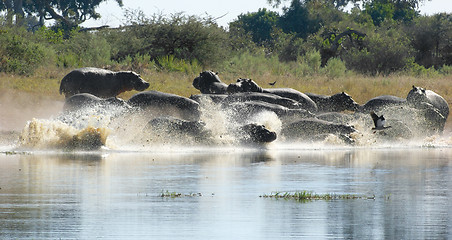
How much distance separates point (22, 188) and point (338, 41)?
42356 mm

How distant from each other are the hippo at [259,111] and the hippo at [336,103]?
3.36m

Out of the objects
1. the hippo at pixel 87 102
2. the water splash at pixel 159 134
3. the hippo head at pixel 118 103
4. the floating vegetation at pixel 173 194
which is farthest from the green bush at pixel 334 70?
the floating vegetation at pixel 173 194

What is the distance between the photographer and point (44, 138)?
19.5 metres

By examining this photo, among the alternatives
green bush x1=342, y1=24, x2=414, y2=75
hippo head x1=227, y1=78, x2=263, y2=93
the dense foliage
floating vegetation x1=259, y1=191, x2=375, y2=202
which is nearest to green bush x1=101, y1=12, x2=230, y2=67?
the dense foliage

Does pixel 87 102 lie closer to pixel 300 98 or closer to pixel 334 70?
pixel 300 98

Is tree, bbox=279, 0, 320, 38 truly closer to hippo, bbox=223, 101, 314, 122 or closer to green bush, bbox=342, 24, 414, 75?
green bush, bbox=342, 24, 414, 75

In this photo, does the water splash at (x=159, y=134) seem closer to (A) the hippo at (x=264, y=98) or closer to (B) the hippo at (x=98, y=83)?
(A) the hippo at (x=264, y=98)

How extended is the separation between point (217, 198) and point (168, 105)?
11667 millimetres

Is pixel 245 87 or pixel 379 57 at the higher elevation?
Result: pixel 379 57

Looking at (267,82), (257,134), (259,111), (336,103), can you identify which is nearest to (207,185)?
(257,134)

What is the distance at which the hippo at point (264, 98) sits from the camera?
937 inches

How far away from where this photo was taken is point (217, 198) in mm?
11125

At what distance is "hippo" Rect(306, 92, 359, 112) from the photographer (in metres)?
26.0

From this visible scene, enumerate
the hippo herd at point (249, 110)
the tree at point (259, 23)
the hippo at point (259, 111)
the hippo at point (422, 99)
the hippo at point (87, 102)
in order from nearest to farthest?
the hippo herd at point (249, 110), the hippo at point (87, 102), the hippo at point (259, 111), the hippo at point (422, 99), the tree at point (259, 23)
